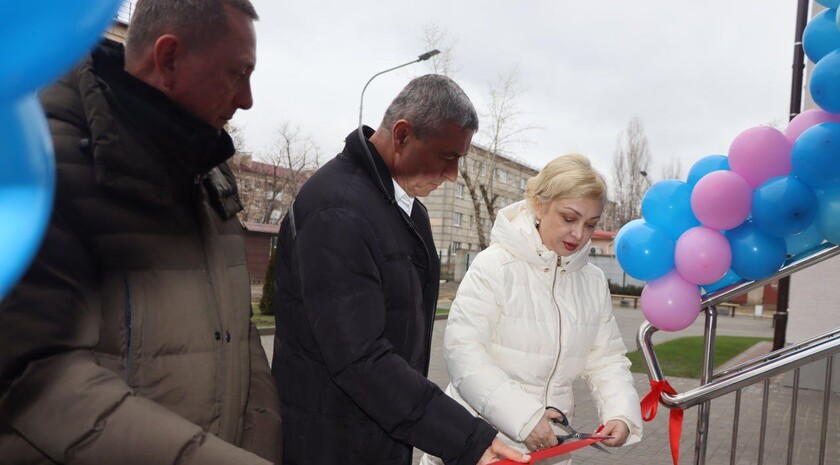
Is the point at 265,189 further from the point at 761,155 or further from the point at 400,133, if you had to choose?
the point at 400,133

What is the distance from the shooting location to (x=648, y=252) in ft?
10.3

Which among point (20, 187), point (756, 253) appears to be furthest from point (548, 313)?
point (20, 187)

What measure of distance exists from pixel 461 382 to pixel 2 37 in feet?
6.57

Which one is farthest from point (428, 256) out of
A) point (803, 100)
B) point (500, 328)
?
point (803, 100)

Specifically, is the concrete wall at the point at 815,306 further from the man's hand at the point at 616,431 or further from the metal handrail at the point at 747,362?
the man's hand at the point at 616,431

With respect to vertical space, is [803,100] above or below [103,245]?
above

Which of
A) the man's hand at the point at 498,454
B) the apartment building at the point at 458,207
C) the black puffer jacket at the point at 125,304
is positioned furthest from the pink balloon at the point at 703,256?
the apartment building at the point at 458,207

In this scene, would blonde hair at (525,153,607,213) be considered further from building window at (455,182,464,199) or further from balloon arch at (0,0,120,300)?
building window at (455,182,464,199)

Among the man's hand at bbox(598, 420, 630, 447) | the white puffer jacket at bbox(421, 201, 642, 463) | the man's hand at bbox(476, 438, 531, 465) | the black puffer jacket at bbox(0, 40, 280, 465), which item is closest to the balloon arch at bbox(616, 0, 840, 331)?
the white puffer jacket at bbox(421, 201, 642, 463)

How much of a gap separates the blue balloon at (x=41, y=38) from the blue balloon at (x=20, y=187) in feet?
0.10

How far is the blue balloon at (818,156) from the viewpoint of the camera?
9.20 feet

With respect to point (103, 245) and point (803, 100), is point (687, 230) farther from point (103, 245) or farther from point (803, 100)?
point (803, 100)

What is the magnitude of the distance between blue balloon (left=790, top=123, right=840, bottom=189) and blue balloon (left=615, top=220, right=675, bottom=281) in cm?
63

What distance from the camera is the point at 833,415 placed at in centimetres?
752
